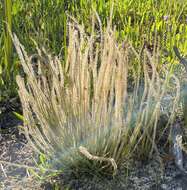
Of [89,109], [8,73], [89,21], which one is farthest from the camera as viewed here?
[89,21]

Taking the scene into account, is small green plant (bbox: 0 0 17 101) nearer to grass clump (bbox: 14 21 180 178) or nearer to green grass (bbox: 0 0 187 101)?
green grass (bbox: 0 0 187 101)

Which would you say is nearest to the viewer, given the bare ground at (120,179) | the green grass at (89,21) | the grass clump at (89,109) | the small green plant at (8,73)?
the grass clump at (89,109)

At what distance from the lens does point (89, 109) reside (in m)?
1.39

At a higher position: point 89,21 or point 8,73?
point 89,21

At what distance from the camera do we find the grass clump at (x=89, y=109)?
129 cm

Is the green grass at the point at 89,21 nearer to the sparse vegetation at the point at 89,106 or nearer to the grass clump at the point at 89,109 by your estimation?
the sparse vegetation at the point at 89,106

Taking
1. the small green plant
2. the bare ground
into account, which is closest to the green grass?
the small green plant

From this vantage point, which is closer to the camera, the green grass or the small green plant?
the small green plant

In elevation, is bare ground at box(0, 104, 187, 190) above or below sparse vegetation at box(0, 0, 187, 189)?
below

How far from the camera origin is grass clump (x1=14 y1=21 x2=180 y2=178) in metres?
1.29

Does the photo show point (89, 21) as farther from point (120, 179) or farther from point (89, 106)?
point (120, 179)

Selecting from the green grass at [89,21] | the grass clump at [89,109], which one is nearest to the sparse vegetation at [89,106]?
the grass clump at [89,109]

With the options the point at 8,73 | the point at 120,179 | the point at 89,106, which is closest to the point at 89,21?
the point at 8,73

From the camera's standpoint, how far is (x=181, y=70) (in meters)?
1.90
